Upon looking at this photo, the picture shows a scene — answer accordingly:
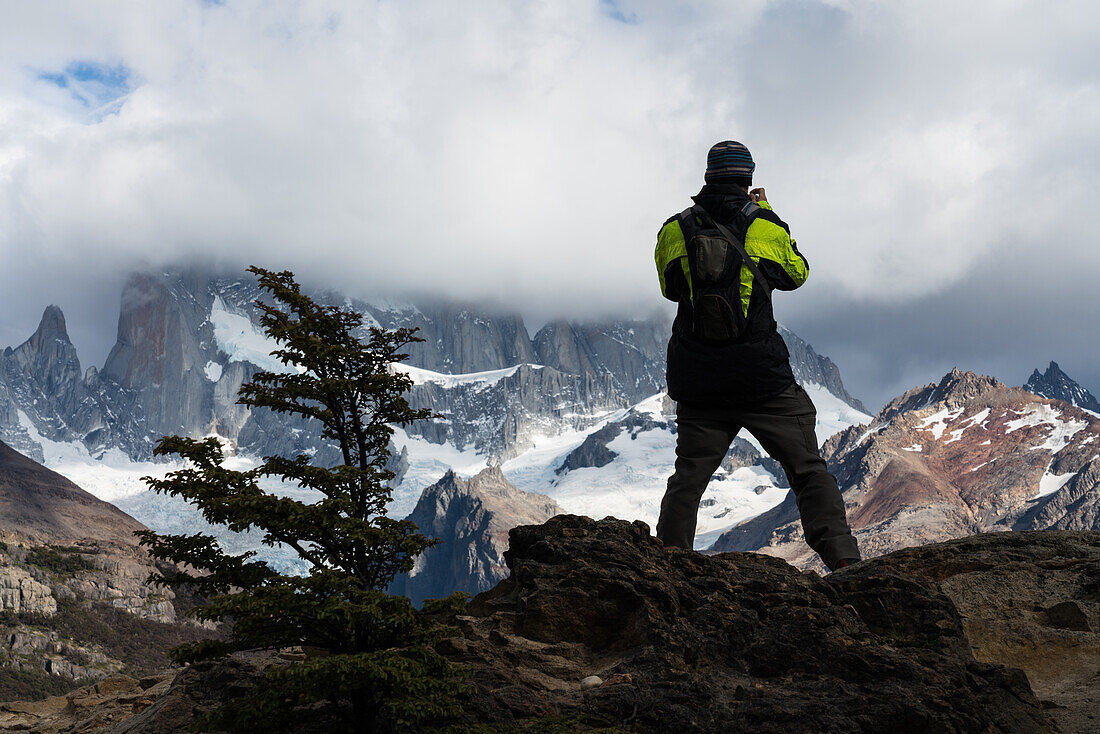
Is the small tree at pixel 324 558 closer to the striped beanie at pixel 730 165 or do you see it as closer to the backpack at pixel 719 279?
the backpack at pixel 719 279

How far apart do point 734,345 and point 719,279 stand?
70 cm

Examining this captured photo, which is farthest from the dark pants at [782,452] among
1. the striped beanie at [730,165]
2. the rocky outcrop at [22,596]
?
the rocky outcrop at [22,596]

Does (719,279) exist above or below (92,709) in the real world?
above

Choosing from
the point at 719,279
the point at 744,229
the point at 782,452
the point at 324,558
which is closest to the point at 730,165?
the point at 744,229

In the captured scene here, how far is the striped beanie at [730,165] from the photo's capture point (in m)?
9.90

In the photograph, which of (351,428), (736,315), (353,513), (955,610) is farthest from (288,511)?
(955,610)

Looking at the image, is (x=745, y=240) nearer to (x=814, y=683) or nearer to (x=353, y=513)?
(x=814, y=683)

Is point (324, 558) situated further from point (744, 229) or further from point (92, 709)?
point (92, 709)

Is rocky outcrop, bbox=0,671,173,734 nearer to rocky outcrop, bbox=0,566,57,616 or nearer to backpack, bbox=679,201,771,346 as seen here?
backpack, bbox=679,201,771,346

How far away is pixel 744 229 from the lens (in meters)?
9.51

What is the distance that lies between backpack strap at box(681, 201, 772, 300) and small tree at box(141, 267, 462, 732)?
3.42 meters

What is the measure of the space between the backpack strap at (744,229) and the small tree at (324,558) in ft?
11.2

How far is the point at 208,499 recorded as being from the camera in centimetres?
924

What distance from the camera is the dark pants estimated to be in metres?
9.86
